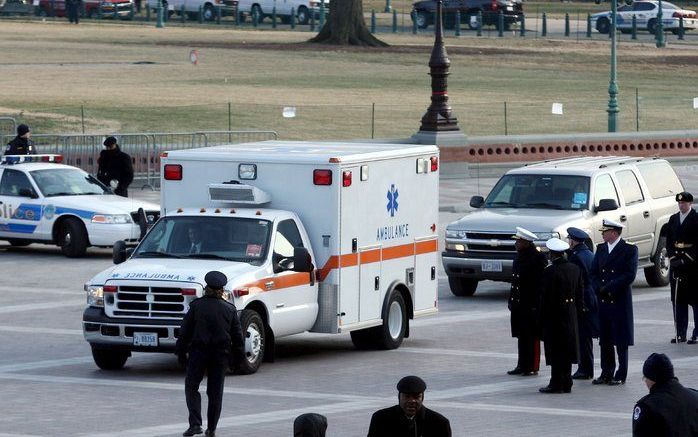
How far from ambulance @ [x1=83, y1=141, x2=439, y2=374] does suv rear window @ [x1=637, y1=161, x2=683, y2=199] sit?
5.98 metres

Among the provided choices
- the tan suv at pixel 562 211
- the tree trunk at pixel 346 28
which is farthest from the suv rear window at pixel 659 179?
the tree trunk at pixel 346 28

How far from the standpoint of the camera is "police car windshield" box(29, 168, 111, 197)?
Result: 26.1 meters

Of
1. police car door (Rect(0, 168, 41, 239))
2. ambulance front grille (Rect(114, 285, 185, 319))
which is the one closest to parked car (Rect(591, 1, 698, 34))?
police car door (Rect(0, 168, 41, 239))

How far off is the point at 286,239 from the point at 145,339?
1.91 m

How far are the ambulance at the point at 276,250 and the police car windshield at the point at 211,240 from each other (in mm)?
10

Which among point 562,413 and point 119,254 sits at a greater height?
point 119,254

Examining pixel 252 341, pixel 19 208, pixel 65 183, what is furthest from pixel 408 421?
pixel 65 183

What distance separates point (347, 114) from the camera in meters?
46.0

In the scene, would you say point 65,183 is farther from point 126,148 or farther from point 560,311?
point 560,311

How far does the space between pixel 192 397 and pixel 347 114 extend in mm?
33000

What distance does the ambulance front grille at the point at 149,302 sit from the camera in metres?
15.9

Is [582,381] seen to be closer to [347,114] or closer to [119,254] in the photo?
[119,254]

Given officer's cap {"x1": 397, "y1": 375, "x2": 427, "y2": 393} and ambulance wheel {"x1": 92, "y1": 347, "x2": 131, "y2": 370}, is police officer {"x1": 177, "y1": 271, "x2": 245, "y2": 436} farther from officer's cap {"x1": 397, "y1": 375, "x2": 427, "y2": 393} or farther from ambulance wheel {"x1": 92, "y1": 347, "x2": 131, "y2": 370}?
officer's cap {"x1": 397, "y1": 375, "x2": 427, "y2": 393}

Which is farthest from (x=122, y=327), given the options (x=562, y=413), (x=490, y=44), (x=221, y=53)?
(x=490, y=44)
